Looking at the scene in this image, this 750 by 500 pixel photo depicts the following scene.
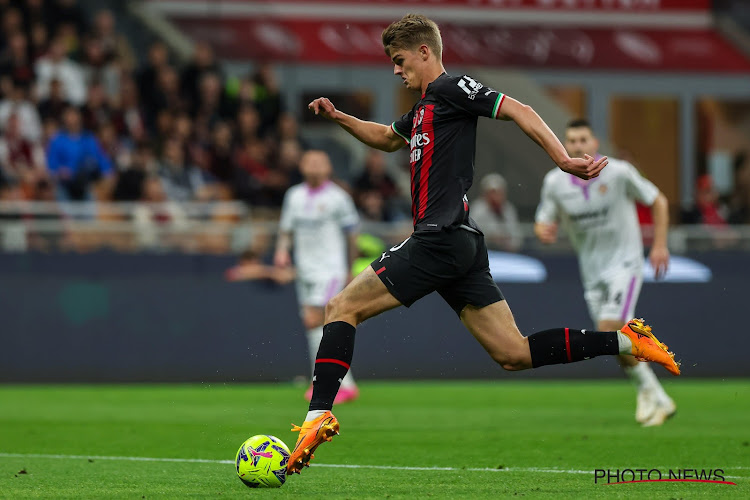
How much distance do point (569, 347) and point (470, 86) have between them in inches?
59.8

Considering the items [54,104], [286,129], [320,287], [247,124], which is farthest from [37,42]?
[320,287]

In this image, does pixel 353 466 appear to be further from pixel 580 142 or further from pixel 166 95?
pixel 166 95

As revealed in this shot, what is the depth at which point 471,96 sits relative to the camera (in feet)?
23.0

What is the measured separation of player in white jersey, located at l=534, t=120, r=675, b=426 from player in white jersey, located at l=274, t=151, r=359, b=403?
2980 millimetres

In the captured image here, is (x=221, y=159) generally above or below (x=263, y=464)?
above

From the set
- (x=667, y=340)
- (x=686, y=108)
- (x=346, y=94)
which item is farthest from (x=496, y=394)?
(x=686, y=108)

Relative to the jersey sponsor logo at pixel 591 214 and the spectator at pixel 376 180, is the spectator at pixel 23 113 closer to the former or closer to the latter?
the spectator at pixel 376 180

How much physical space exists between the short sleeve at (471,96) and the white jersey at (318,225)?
20.6 ft

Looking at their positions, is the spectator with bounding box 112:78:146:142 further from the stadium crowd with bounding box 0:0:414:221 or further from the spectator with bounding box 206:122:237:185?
the spectator with bounding box 206:122:237:185

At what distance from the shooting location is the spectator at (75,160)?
16578 mm

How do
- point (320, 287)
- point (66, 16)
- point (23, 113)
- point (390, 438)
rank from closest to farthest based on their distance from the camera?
point (390, 438), point (320, 287), point (23, 113), point (66, 16)

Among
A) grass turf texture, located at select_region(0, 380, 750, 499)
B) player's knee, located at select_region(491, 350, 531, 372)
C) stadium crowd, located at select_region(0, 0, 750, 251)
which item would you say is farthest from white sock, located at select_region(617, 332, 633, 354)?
stadium crowd, located at select_region(0, 0, 750, 251)

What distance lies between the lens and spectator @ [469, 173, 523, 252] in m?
17.2

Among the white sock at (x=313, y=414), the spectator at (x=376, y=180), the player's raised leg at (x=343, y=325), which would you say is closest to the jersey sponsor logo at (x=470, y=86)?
the player's raised leg at (x=343, y=325)
